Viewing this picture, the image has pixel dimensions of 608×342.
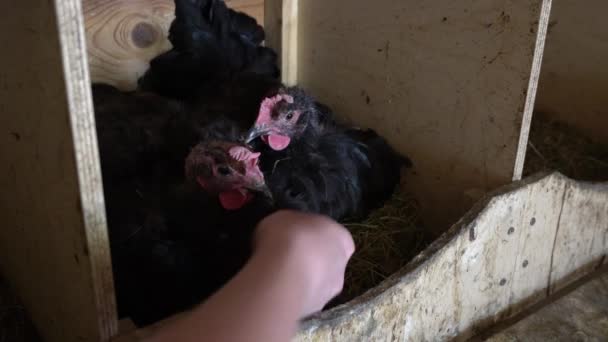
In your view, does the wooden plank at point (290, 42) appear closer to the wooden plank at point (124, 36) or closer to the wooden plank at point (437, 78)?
the wooden plank at point (437, 78)

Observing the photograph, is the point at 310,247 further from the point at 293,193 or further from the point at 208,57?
the point at 208,57

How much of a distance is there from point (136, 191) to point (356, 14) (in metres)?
0.65

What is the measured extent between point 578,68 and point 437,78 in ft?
2.51

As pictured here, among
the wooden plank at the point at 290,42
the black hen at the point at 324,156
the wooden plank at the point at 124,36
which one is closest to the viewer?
the black hen at the point at 324,156

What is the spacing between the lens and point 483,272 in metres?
1.11

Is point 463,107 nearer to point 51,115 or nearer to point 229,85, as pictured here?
point 229,85

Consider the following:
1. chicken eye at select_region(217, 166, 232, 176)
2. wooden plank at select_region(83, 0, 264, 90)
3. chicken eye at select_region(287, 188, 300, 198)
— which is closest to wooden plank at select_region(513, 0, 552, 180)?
chicken eye at select_region(287, 188, 300, 198)

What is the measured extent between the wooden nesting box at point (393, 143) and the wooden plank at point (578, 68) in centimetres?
57

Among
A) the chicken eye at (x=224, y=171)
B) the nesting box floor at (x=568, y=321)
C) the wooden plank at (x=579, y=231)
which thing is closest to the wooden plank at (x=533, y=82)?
the wooden plank at (x=579, y=231)

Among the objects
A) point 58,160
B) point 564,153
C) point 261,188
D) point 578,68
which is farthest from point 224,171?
point 578,68

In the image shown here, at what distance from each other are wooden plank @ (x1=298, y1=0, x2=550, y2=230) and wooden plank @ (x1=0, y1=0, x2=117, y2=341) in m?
0.73

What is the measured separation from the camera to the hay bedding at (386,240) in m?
1.21

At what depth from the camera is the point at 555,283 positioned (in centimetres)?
130

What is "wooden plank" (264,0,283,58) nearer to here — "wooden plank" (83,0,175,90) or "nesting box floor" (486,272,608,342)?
"wooden plank" (83,0,175,90)
